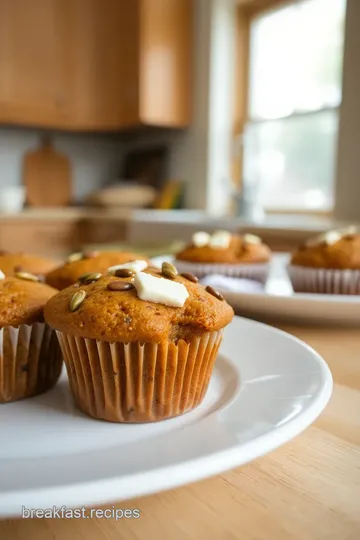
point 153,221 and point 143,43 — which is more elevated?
point 143,43

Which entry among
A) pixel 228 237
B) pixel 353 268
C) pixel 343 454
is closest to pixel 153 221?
pixel 228 237

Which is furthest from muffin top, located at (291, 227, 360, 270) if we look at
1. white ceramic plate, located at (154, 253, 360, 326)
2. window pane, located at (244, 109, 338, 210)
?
window pane, located at (244, 109, 338, 210)

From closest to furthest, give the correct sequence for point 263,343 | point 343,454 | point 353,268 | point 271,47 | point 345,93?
1. point 343,454
2. point 263,343
3. point 353,268
4. point 345,93
5. point 271,47

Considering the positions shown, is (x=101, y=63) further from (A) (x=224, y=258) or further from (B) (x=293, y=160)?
(A) (x=224, y=258)

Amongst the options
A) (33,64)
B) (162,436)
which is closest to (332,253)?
(162,436)

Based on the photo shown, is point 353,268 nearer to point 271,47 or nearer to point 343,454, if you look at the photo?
point 343,454

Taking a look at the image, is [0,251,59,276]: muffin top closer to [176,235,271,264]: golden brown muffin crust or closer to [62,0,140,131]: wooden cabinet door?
[176,235,271,264]: golden brown muffin crust
